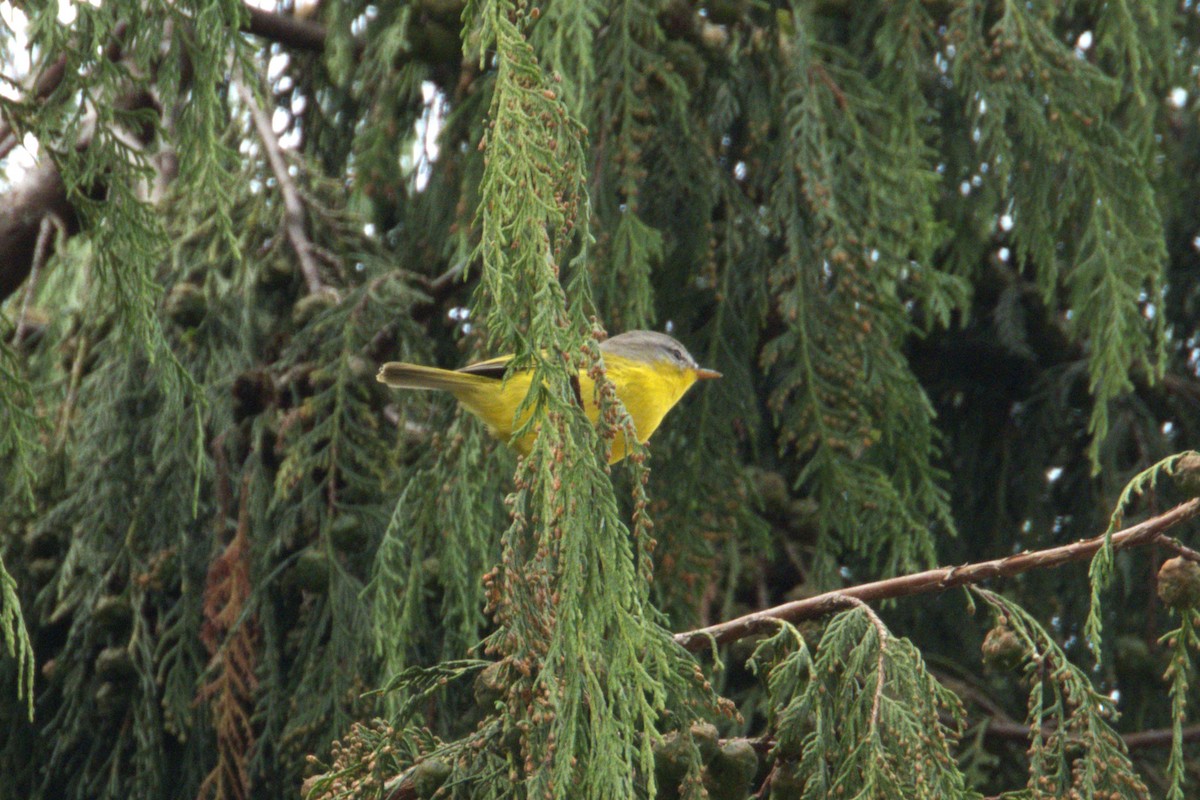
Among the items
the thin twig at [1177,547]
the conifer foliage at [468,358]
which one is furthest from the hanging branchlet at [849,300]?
the thin twig at [1177,547]

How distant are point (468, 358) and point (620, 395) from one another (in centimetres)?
38

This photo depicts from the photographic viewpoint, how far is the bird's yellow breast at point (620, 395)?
3.09m

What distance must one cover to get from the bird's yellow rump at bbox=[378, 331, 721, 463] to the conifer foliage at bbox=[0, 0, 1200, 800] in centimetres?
7

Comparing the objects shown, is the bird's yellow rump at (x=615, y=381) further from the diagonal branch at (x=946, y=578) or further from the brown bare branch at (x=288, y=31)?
the brown bare branch at (x=288, y=31)

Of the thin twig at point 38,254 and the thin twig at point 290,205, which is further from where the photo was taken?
the thin twig at point 290,205

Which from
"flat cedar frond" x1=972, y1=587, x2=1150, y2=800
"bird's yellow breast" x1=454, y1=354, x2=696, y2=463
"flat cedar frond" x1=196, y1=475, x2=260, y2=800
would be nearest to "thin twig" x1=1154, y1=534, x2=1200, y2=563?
"flat cedar frond" x1=972, y1=587, x2=1150, y2=800

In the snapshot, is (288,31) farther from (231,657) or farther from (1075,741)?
(1075,741)

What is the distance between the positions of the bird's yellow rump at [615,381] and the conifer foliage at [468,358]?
0.07 metres

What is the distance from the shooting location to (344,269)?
3980 mm

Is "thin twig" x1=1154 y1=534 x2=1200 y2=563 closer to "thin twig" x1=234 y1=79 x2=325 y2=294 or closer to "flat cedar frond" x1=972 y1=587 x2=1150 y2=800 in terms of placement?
"flat cedar frond" x1=972 y1=587 x2=1150 y2=800

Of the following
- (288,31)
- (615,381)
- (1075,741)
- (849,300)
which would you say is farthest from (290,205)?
(1075,741)

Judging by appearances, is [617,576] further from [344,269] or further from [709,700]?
[344,269]

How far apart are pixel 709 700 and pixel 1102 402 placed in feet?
5.18

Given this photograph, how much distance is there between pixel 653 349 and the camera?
11.0 ft
